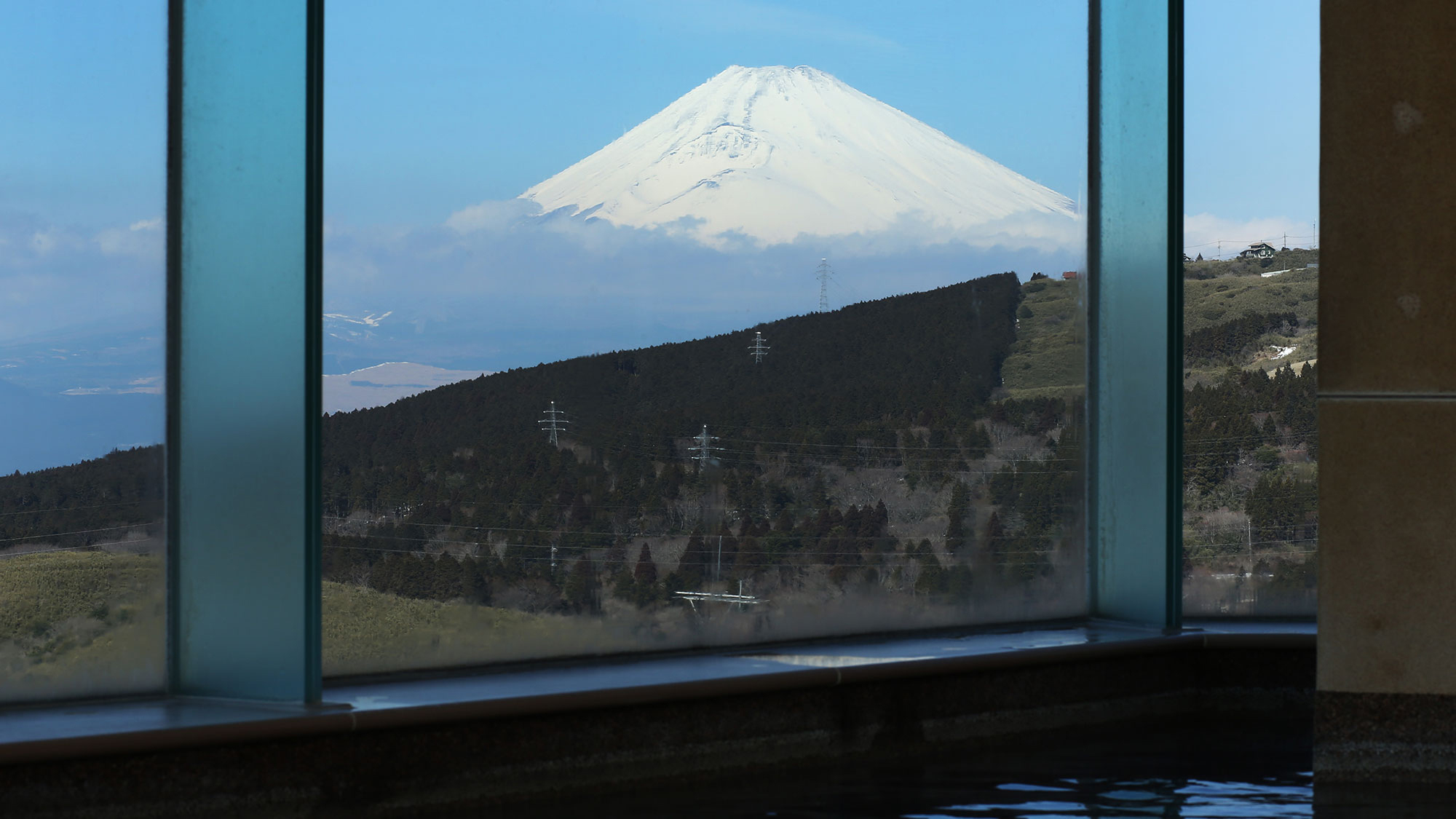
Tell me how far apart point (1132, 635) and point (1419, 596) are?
145cm

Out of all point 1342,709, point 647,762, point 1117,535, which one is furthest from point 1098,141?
point 647,762

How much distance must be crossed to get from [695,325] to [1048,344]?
1394mm

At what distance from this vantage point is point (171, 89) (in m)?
3.40

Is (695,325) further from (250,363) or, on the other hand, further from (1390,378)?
(1390,378)

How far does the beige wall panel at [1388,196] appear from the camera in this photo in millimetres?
3156

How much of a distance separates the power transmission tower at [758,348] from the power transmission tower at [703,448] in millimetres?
290

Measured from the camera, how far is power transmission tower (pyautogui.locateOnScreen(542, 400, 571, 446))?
4.04m

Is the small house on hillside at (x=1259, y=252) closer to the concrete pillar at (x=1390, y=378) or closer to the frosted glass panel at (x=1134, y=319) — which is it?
the frosted glass panel at (x=1134, y=319)

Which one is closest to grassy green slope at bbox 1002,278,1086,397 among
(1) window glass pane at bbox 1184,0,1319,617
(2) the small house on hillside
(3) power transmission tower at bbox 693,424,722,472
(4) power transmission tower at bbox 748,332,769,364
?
(1) window glass pane at bbox 1184,0,1319,617

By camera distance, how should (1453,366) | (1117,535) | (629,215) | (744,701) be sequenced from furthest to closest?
(1117,535), (629,215), (744,701), (1453,366)

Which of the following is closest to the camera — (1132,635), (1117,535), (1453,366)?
(1453,366)

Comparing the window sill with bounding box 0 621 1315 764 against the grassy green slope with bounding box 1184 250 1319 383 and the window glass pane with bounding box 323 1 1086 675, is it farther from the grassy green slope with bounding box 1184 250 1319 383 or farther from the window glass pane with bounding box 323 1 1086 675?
the grassy green slope with bounding box 1184 250 1319 383

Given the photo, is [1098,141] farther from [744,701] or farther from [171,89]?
[171,89]

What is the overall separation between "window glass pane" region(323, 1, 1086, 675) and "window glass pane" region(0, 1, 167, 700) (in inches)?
17.8
